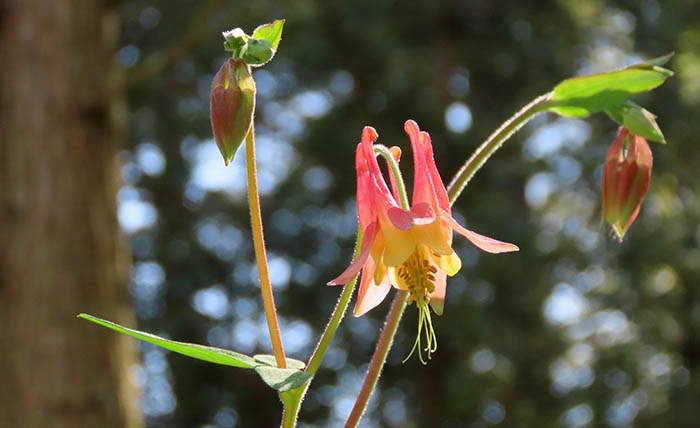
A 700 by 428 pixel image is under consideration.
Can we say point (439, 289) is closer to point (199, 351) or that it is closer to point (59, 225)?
point (199, 351)

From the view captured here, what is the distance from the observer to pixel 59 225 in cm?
381

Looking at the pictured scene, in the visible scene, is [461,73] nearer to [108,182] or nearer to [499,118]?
[499,118]

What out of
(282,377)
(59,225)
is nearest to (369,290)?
(282,377)

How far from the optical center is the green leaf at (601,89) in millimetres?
1044

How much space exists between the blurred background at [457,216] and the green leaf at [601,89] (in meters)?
3.84

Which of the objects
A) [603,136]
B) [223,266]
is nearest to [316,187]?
[223,266]

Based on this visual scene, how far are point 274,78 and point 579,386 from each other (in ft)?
16.7

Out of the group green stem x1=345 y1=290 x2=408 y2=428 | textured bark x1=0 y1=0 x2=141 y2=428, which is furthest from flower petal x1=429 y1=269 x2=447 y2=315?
textured bark x1=0 y1=0 x2=141 y2=428

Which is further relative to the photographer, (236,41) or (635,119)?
(635,119)

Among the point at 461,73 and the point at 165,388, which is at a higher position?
the point at 461,73

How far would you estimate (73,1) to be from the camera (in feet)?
14.3

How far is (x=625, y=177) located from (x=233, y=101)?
614mm

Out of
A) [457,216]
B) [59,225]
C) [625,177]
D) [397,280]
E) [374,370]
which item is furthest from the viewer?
[457,216]

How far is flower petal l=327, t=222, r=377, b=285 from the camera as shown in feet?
3.08
